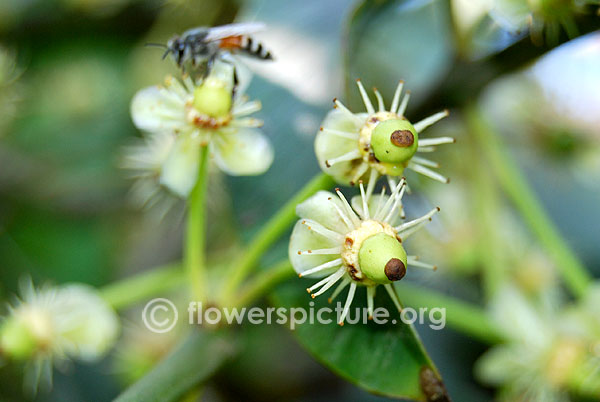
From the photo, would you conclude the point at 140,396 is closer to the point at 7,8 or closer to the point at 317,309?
the point at 317,309

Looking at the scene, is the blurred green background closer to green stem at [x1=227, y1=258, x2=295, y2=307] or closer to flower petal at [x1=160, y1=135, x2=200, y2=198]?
green stem at [x1=227, y1=258, x2=295, y2=307]

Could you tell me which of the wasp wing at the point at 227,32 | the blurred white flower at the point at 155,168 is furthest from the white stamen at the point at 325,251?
the blurred white flower at the point at 155,168

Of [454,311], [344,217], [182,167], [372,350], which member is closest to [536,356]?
[454,311]

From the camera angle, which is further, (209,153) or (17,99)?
(17,99)

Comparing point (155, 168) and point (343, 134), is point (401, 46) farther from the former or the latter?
point (155, 168)

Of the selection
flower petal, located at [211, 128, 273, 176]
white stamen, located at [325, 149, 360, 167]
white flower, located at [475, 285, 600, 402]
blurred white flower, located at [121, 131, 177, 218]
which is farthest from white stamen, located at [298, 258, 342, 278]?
blurred white flower, located at [121, 131, 177, 218]

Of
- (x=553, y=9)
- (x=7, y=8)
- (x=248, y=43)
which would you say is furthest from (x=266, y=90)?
(x=7, y=8)
